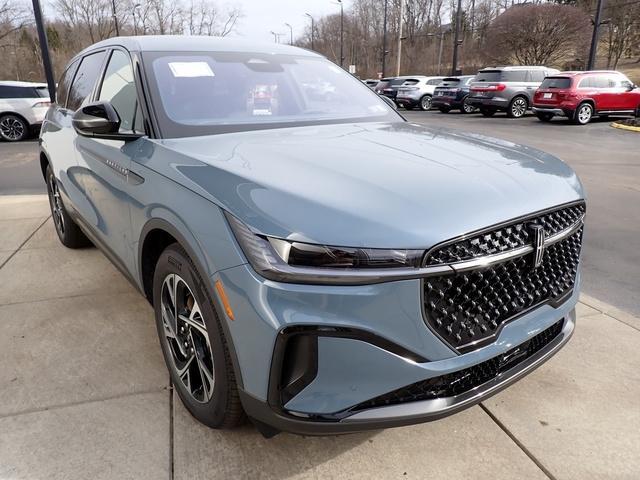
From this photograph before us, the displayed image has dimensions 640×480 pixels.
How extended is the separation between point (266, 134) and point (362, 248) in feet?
4.25

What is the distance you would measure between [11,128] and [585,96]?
17313mm

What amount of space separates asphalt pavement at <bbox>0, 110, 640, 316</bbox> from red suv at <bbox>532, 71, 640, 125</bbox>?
50 centimetres

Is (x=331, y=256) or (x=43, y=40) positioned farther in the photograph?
(x=43, y=40)

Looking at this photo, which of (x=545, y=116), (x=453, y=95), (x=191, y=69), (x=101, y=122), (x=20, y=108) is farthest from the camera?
(x=453, y=95)

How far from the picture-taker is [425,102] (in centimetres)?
2522

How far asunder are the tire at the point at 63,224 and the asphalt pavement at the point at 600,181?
325 centimetres

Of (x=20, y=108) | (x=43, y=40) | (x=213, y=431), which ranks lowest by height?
(x=213, y=431)

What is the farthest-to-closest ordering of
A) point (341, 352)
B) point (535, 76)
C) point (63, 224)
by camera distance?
1. point (535, 76)
2. point (63, 224)
3. point (341, 352)

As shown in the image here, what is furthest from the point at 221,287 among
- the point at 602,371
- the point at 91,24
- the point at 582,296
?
the point at 91,24

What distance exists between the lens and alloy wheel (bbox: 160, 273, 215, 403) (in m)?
2.22

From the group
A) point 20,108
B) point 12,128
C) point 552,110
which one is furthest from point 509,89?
point 12,128

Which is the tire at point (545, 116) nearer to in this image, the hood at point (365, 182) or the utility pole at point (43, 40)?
the utility pole at point (43, 40)

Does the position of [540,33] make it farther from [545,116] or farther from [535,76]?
[545,116]

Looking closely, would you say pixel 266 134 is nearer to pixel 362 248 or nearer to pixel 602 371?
pixel 362 248
